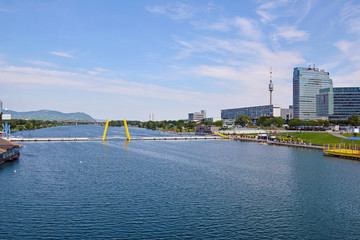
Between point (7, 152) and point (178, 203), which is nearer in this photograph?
point (178, 203)

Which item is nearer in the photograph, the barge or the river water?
the river water

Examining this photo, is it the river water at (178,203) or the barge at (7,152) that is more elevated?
A: the barge at (7,152)

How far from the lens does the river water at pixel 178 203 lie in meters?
26.5

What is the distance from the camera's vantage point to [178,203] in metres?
34.4

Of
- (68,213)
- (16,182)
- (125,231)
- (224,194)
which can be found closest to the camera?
(125,231)

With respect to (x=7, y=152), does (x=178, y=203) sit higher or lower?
lower

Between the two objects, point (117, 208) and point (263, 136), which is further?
point (263, 136)

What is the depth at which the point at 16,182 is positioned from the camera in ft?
143

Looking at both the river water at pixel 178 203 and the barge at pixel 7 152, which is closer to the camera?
the river water at pixel 178 203

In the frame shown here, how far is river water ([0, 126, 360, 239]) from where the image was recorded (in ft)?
87.1

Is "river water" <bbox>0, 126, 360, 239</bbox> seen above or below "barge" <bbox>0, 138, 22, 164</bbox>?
below

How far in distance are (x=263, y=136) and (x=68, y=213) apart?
12234 centimetres

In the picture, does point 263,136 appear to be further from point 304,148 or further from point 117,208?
point 117,208

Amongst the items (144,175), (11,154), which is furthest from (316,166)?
(11,154)
